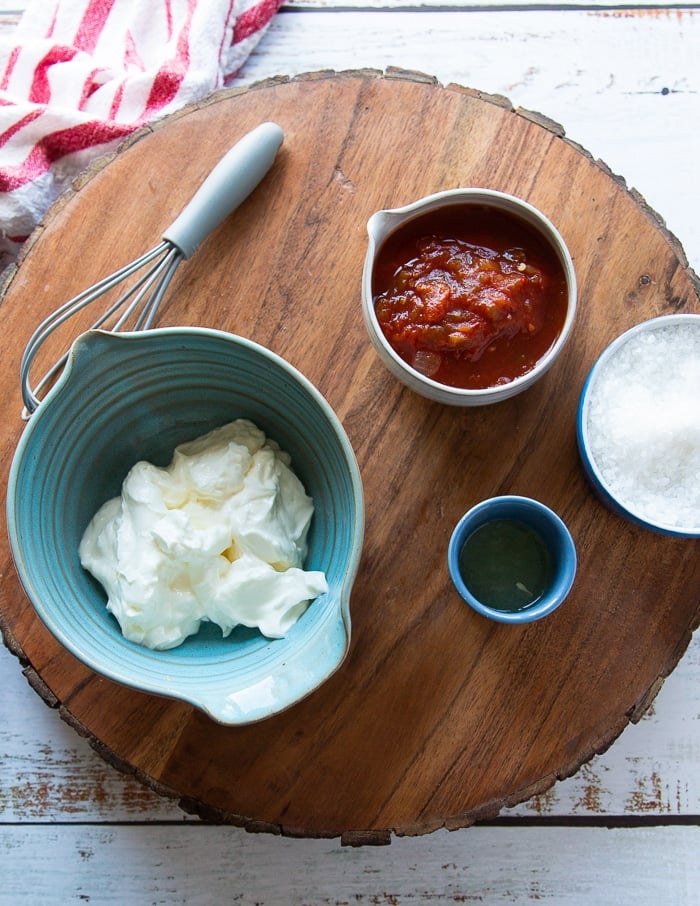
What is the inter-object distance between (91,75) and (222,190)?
43cm

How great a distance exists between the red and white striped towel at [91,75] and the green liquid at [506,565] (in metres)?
0.85

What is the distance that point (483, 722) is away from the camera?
3.74ft

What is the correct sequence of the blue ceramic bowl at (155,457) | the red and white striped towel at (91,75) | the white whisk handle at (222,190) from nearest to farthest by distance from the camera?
the blue ceramic bowl at (155,457) < the white whisk handle at (222,190) < the red and white striped towel at (91,75)

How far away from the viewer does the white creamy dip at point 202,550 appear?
3.30ft

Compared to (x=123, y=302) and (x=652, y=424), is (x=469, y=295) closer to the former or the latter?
(x=652, y=424)

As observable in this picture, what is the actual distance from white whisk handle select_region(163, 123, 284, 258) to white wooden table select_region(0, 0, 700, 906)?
38cm

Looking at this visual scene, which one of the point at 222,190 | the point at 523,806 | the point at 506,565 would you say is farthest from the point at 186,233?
the point at 523,806

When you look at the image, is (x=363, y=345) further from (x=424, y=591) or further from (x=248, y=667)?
(x=248, y=667)

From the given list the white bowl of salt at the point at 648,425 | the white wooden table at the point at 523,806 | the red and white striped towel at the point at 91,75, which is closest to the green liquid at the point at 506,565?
the white bowl of salt at the point at 648,425

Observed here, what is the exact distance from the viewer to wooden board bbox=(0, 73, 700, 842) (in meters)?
1.13

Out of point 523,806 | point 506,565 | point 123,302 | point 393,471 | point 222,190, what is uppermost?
point 222,190

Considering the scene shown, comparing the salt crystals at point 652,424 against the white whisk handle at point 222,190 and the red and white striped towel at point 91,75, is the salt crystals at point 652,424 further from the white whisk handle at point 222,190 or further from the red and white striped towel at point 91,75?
the red and white striped towel at point 91,75

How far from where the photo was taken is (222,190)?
115 centimetres

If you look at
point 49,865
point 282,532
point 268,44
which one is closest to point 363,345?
point 282,532
